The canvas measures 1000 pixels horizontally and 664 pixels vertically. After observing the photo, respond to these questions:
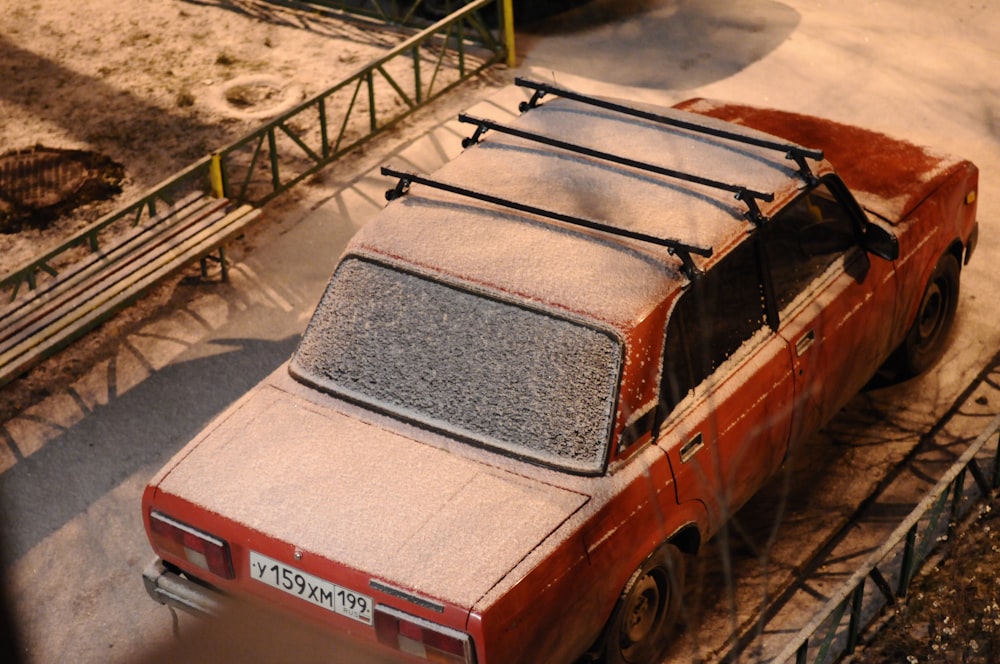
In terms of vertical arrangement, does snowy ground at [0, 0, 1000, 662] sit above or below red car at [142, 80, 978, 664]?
below

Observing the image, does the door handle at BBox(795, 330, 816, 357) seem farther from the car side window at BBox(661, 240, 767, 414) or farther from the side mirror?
the side mirror

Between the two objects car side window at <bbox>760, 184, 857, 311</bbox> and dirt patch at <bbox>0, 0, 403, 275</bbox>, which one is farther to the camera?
dirt patch at <bbox>0, 0, 403, 275</bbox>

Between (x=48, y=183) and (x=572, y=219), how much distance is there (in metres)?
5.88

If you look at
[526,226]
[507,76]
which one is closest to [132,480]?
[526,226]

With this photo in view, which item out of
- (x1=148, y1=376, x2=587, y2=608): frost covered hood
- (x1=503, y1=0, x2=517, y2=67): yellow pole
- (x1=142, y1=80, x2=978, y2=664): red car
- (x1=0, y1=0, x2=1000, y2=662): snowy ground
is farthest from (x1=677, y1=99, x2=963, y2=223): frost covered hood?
(x1=503, y1=0, x2=517, y2=67): yellow pole

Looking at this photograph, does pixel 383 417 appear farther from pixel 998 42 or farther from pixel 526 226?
pixel 998 42

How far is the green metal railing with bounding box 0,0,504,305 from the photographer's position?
892cm

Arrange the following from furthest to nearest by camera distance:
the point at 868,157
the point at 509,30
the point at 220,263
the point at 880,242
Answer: the point at 509,30 < the point at 220,263 < the point at 868,157 < the point at 880,242

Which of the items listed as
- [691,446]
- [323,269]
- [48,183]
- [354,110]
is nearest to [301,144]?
[323,269]

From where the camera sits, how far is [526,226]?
576 centimetres

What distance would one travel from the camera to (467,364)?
18.0 feet

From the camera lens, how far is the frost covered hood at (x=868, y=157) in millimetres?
6980

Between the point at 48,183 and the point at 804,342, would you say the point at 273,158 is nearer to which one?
the point at 48,183

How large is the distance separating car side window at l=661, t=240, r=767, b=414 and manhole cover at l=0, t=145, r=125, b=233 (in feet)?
18.9
